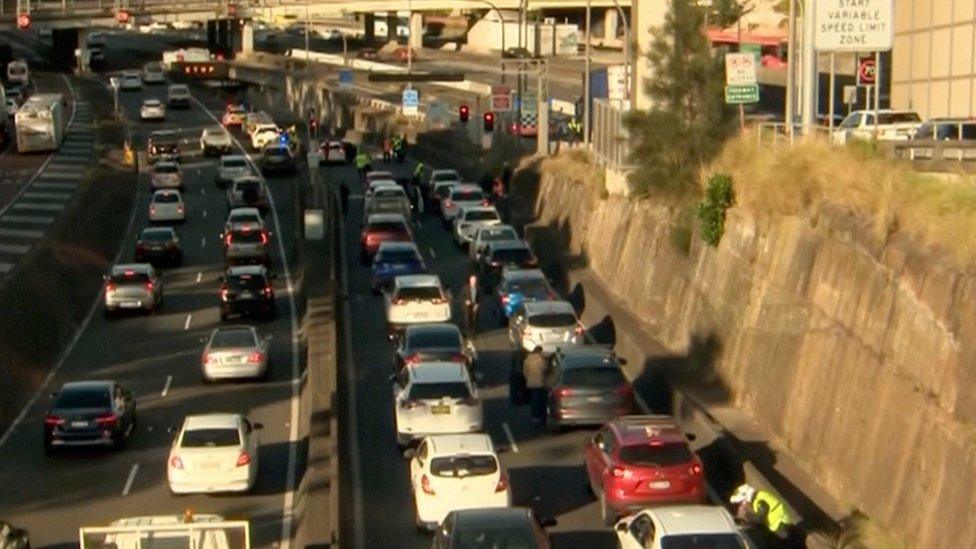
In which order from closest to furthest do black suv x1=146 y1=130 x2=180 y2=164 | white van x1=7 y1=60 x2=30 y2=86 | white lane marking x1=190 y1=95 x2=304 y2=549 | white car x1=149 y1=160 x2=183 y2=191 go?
1. white lane marking x1=190 y1=95 x2=304 y2=549
2. white car x1=149 y1=160 x2=183 y2=191
3. black suv x1=146 y1=130 x2=180 y2=164
4. white van x1=7 y1=60 x2=30 y2=86

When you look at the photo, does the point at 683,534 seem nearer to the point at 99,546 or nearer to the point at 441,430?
the point at 99,546

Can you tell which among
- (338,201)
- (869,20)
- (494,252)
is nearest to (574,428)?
(869,20)

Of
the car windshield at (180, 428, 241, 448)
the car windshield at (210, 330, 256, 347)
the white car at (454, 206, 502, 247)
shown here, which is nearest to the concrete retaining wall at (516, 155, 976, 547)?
the car windshield at (180, 428, 241, 448)

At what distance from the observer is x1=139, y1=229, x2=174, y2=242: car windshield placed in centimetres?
5828

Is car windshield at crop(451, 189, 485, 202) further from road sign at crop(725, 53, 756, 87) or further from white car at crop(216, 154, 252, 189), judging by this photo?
road sign at crop(725, 53, 756, 87)

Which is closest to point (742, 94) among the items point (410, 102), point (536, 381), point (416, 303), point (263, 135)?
point (416, 303)

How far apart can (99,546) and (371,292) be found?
28313mm

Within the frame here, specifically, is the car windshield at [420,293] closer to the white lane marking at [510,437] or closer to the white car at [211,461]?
the white lane marking at [510,437]

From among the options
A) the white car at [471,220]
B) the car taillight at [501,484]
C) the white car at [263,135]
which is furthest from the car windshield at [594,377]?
the white car at [263,135]

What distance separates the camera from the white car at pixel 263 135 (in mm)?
92275

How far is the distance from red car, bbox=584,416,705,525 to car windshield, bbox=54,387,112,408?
11.1 metres

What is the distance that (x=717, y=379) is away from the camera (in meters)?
37.4

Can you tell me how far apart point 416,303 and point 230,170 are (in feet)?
115

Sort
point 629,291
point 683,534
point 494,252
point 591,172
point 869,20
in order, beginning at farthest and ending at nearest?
point 591,172 < point 494,252 < point 629,291 < point 869,20 < point 683,534
